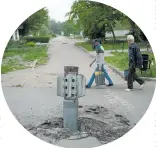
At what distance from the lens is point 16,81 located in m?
6.94

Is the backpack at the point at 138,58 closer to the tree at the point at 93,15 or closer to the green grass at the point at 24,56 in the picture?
the tree at the point at 93,15

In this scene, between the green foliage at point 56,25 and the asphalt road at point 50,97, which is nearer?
the asphalt road at point 50,97

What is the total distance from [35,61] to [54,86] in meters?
3.77

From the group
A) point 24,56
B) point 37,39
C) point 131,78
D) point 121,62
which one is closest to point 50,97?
point 131,78

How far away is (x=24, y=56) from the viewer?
10.7 m

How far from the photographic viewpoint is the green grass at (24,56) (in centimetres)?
900

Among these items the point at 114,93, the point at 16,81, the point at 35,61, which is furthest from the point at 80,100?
the point at 35,61

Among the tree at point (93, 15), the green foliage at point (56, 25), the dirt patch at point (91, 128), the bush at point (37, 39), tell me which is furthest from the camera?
the bush at point (37, 39)

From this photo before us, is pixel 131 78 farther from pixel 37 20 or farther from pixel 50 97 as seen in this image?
pixel 37 20

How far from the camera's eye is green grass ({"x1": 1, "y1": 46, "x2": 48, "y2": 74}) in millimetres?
9000

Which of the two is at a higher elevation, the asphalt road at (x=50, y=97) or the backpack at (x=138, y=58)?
the backpack at (x=138, y=58)

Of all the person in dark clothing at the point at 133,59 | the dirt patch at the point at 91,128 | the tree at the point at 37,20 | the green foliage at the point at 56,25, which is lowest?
the dirt patch at the point at 91,128

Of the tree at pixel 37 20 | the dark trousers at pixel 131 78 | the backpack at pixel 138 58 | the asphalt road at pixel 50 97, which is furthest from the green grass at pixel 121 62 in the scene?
the tree at pixel 37 20

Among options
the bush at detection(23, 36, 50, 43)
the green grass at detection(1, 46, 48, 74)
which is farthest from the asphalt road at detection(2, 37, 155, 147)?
the bush at detection(23, 36, 50, 43)
